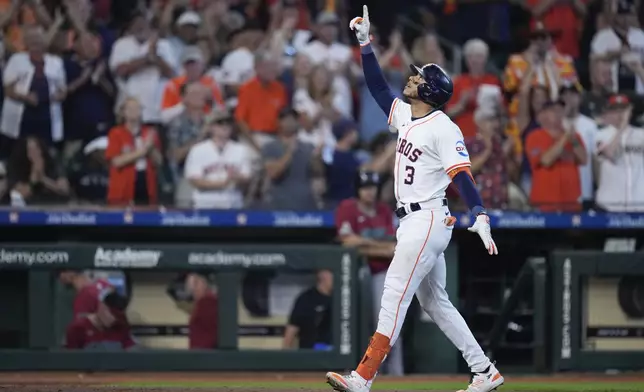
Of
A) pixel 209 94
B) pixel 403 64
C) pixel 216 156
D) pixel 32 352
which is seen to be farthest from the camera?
pixel 403 64

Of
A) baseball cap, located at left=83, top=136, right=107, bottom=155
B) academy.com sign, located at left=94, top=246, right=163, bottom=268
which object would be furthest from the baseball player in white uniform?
baseball cap, located at left=83, top=136, right=107, bottom=155

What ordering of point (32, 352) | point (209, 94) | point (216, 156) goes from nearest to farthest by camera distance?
point (32, 352)
point (216, 156)
point (209, 94)

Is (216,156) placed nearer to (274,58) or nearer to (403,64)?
(274,58)

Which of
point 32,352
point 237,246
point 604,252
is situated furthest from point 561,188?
point 32,352

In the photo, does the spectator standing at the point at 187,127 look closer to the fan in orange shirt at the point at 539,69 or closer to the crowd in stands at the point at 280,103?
the crowd in stands at the point at 280,103

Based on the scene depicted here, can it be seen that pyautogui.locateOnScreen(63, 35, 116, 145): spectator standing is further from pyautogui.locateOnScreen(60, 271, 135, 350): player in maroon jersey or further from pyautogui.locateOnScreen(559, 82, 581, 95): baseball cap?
pyautogui.locateOnScreen(559, 82, 581, 95): baseball cap

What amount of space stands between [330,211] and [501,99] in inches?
90.2

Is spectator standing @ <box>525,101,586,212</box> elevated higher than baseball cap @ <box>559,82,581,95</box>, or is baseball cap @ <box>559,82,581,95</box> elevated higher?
baseball cap @ <box>559,82,581,95</box>

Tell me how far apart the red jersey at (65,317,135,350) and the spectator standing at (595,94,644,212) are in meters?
4.11

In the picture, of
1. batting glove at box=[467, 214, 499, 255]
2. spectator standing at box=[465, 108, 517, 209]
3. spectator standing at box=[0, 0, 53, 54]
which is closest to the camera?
batting glove at box=[467, 214, 499, 255]

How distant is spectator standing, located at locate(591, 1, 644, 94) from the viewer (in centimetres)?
1172

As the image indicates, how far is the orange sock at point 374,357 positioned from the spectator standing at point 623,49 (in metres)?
5.97

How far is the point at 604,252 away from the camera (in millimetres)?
9531

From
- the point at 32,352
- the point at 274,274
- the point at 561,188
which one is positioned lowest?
the point at 32,352
